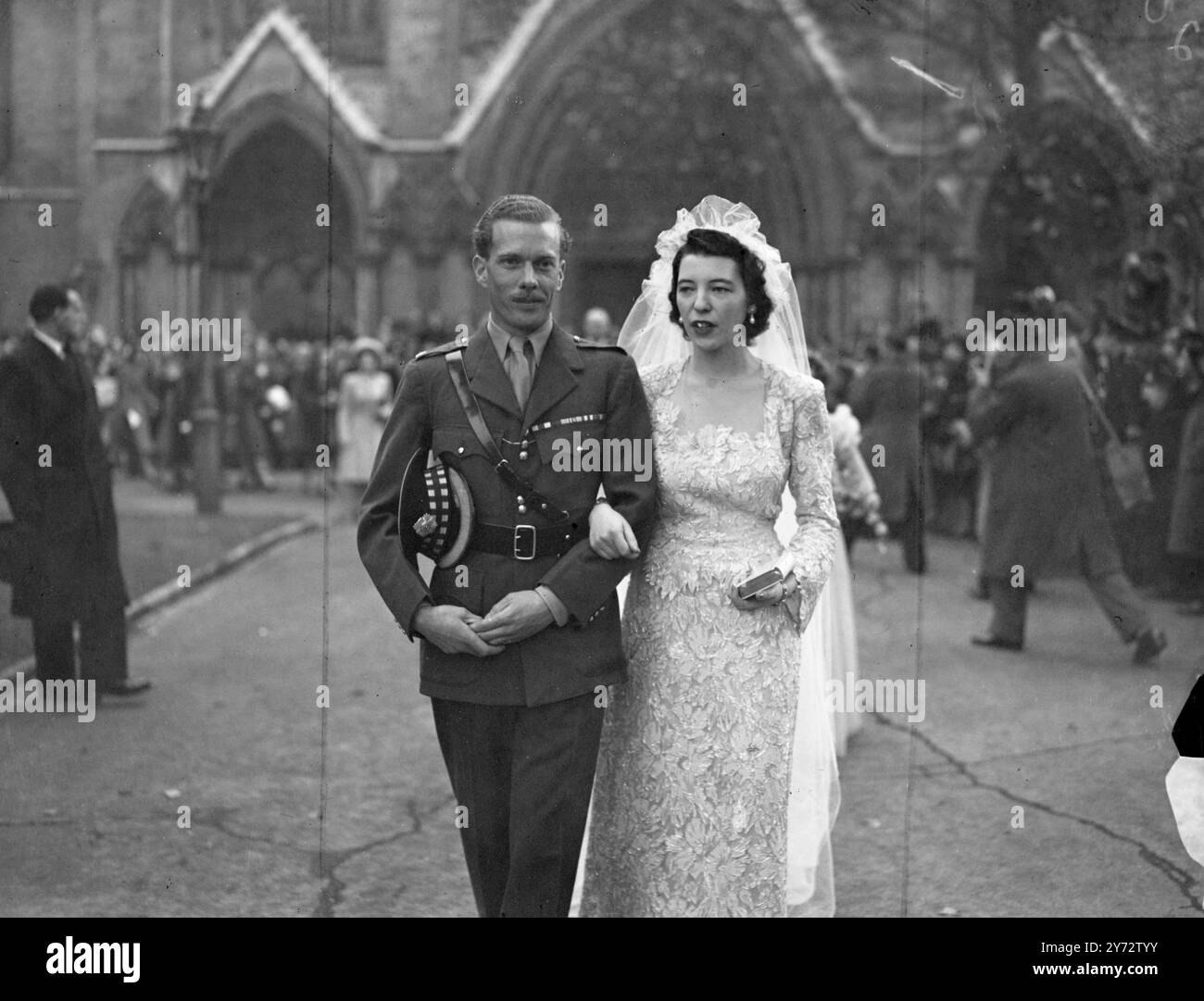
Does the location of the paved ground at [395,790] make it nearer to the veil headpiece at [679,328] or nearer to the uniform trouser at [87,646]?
the uniform trouser at [87,646]

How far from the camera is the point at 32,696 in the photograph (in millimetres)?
5629

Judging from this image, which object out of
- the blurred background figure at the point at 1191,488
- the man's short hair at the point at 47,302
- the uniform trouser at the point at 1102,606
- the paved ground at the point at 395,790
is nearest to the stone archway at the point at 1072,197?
the blurred background figure at the point at 1191,488

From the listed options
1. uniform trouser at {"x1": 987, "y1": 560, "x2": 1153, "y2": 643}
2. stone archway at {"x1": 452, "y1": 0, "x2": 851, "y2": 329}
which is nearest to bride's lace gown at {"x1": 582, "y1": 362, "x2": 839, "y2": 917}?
uniform trouser at {"x1": 987, "y1": 560, "x2": 1153, "y2": 643}

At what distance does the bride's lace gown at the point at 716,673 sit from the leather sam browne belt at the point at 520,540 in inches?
11.6

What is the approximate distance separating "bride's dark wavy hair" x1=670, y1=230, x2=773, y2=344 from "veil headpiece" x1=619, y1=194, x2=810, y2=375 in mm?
23

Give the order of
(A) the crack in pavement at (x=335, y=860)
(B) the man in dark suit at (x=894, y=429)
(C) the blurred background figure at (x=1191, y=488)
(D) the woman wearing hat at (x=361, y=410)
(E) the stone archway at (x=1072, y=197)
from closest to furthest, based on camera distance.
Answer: (A) the crack in pavement at (x=335, y=860)
(C) the blurred background figure at (x=1191, y=488)
(B) the man in dark suit at (x=894, y=429)
(E) the stone archway at (x=1072, y=197)
(D) the woman wearing hat at (x=361, y=410)

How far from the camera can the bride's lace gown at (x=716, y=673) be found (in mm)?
3533

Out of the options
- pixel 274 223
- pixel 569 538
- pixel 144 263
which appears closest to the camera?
pixel 569 538

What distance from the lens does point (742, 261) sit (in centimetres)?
355

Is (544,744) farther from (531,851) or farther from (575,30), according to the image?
(575,30)

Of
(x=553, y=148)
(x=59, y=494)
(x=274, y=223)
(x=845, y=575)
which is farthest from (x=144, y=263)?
(x=553, y=148)

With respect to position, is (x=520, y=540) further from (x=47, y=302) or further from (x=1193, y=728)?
(x=47, y=302)

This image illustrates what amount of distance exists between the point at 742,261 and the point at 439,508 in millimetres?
945
